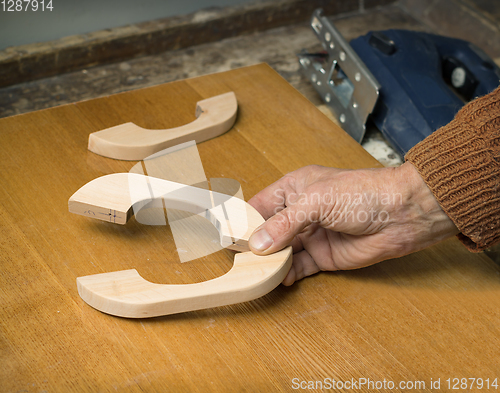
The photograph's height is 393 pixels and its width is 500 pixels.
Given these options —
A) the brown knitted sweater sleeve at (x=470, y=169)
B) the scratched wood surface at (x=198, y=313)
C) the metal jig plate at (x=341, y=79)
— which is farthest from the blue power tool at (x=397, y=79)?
the brown knitted sweater sleeve at (x=470, y=169)

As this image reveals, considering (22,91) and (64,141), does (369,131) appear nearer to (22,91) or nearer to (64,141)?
(64,141)

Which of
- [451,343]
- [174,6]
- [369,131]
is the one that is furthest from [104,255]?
[174,6]

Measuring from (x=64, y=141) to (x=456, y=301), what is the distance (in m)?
0.83

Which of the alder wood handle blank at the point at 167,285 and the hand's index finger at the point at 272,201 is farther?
the hand's index finger at the point at 272,201

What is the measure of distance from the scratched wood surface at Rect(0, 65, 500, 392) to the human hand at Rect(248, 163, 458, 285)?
0.15ft

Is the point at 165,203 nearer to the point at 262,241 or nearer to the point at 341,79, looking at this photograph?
the point at 262,241

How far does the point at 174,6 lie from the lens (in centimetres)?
162

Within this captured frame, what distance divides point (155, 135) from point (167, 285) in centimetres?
40

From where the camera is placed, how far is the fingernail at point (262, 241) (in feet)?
2.34

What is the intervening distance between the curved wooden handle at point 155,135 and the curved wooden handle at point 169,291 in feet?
1.08

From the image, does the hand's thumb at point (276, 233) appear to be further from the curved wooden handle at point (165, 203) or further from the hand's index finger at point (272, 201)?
the hand's index finger at point (272, 201)

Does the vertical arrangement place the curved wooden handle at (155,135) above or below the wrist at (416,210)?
below

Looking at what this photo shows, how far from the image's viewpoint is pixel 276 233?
2.34 feet

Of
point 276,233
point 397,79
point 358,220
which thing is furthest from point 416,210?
point 397,79
